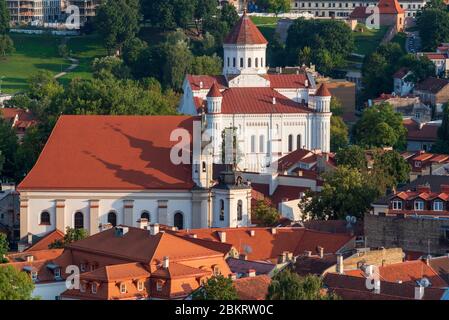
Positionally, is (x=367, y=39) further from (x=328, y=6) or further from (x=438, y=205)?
(x=438, y=205)

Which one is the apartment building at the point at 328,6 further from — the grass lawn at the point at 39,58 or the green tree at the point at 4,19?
the green tree at the point at 4,19

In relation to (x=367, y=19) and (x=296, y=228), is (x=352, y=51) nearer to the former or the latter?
(x=367, y=19)

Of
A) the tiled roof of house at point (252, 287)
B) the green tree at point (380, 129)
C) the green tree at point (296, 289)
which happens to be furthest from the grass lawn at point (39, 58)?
the green tree at point (296, 289)

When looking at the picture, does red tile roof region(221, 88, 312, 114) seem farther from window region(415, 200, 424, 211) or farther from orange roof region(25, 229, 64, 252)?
window region(415, 200, 424, 211)

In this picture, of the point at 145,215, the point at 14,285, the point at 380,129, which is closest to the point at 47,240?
the point at 145,215

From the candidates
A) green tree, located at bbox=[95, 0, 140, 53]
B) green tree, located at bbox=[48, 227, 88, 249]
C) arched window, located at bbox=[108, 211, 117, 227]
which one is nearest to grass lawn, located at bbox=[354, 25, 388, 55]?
green tree, located at bbox=[95, 0, 140, 53]
